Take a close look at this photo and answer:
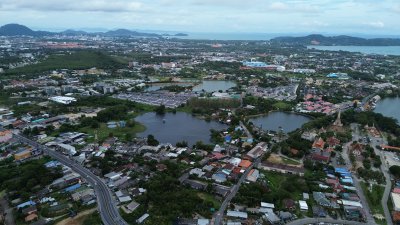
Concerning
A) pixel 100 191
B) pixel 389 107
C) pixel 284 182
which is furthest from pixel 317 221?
pixel 389 107

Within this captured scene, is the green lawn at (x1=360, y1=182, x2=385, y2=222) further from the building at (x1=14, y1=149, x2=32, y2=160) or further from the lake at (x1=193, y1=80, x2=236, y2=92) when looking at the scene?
the lake at (x1=193, y1=80, x2=236, y2=92)

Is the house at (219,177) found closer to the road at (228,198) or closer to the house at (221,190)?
the house at (221,190)

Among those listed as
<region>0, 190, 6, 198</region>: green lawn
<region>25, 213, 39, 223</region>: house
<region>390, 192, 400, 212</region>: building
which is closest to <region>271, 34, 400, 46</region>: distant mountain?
<region>390, 192, 400, 212</region>: building

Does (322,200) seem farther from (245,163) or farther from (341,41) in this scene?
(341,41)

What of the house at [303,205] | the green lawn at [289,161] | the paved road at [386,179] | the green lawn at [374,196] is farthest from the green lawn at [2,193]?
the paved road at [386,179]

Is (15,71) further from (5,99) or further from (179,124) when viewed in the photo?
(179,124)

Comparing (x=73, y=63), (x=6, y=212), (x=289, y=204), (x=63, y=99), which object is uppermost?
(x=73, y=63)
